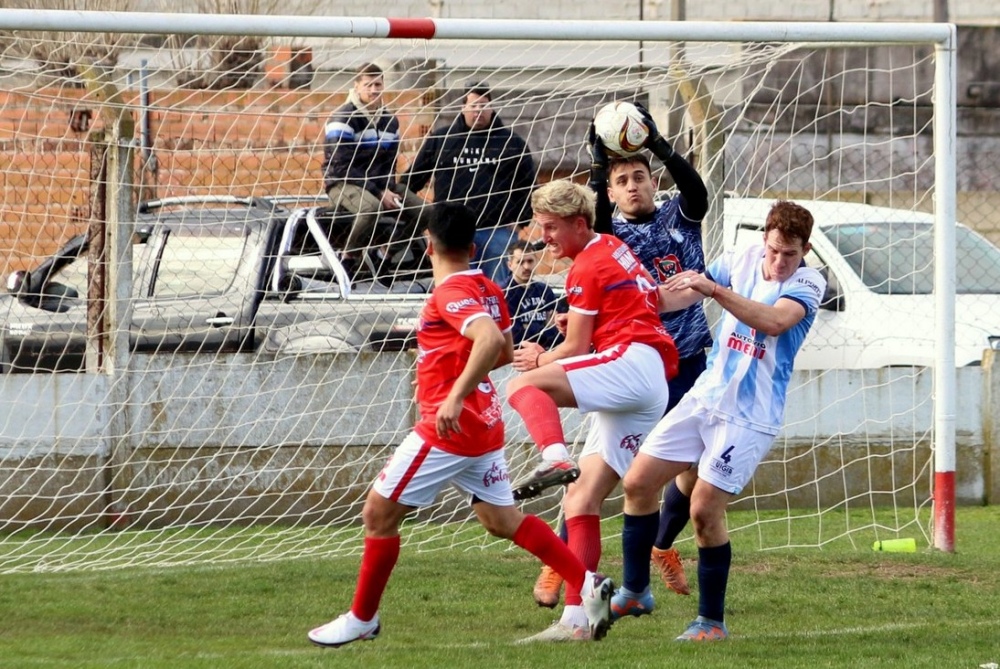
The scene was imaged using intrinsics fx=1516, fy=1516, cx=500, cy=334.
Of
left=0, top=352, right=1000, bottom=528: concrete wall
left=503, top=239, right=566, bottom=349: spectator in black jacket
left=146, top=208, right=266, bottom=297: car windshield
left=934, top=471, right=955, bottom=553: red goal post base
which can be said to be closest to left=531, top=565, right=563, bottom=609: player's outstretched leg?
left=503, top=239, right=566, bottom=349: spectator in black jacket

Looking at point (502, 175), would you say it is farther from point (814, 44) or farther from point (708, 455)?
point (708, 455)

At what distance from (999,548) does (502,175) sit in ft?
12.6

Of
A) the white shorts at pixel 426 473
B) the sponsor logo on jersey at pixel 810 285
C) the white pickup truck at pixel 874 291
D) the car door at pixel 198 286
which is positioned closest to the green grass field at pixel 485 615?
the white shorts at pixel 426 473

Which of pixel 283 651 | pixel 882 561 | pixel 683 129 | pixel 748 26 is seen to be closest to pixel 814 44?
pixel 748 26

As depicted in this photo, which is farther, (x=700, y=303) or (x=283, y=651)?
(x=700, y=303)

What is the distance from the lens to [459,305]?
5703 mm

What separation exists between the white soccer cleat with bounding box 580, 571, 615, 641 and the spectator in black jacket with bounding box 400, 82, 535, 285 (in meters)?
4.02

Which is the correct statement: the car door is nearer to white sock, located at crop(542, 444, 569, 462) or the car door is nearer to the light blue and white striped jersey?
white sock, located at crop(542, 444, 569, 462)

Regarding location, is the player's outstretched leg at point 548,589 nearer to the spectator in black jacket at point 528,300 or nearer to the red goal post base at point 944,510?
the spectator in black jacket at point 528,300

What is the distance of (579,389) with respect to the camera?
20.5 ft

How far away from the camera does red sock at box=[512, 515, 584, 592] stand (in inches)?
235

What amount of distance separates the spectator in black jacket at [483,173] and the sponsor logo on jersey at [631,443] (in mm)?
3345

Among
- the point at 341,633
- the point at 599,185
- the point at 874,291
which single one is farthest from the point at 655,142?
the point at 874,291

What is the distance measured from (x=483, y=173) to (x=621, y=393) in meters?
3.80
